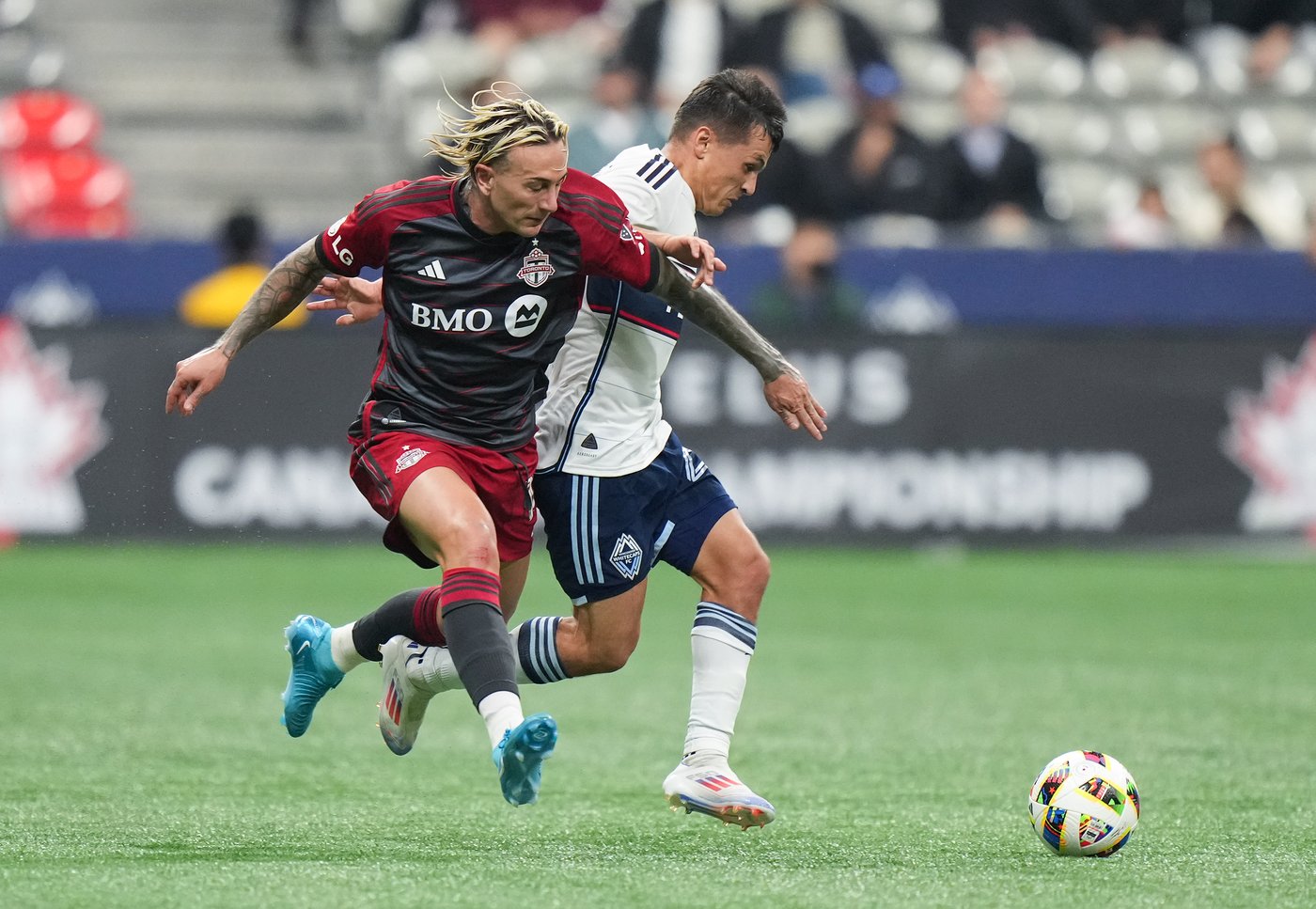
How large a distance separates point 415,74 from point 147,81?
8.68 feet

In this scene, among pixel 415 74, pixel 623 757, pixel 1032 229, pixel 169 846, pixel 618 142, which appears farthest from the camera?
pixel 415 74

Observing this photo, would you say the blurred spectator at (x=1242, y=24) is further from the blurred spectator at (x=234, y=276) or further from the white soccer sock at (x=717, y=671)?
the white soccer sock at (x=717, y=671)

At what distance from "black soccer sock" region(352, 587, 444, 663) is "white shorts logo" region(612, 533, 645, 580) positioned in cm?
53

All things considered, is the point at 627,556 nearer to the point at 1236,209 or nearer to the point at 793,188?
the point at 793,188

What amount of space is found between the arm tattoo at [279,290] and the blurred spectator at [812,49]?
1087 centimetres

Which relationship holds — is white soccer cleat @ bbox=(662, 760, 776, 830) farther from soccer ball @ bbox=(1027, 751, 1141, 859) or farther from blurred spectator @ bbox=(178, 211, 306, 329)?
blurred spectator @ bbox=(178, 211, 306, 329)

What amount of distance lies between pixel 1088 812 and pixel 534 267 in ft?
6.72

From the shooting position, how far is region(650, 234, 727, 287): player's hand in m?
5.56

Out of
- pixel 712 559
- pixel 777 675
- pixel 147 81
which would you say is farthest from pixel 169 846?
pixel 147 81

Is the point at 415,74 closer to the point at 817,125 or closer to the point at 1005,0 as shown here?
the point at 817,125

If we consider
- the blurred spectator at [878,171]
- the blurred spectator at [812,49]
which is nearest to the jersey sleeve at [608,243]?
the blurred spectator at [878,171]

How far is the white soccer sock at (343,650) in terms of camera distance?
626 cm

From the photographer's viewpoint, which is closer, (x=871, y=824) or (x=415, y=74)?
(x=871, y=824)

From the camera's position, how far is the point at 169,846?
5.17 meters
